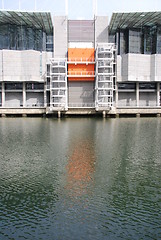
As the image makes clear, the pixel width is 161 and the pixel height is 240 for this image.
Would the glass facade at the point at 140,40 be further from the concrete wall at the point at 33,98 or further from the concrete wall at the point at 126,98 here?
the concrete wall at the point at 33,98

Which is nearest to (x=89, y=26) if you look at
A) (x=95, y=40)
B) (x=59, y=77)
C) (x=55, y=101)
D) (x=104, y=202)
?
(x=95, y=40)

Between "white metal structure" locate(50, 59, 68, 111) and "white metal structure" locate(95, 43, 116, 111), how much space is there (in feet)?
24.2

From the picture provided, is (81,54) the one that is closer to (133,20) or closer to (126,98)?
(133,20)

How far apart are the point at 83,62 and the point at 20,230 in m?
53.0

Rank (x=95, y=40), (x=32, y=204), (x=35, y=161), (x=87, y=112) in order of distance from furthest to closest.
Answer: (x=95, y=40)
(x=87, y=112)
(x=35, y=161)
(x=32, y=204)

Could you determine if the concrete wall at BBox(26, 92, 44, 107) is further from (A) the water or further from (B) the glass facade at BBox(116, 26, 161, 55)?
(A) the water

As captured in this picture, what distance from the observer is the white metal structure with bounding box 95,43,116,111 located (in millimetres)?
57594

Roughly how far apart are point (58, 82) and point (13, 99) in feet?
43.0

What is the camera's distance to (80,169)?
1745 cm

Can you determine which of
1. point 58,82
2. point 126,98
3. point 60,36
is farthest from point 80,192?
point 126,98

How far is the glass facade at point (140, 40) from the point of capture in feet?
211

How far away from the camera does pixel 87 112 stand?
56.4 metres

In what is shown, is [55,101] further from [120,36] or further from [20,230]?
[20,230]

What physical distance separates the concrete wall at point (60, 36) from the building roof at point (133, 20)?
11.2m
